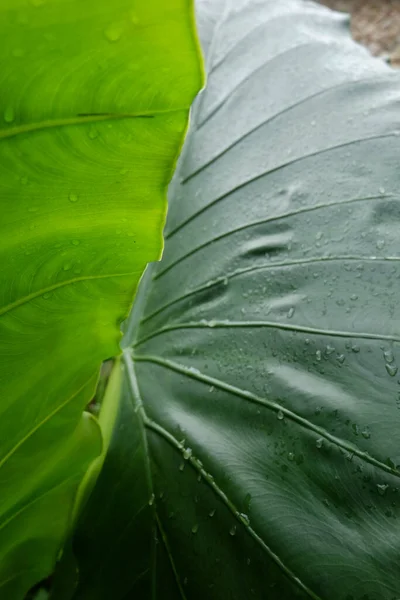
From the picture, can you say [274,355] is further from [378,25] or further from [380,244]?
[378,25]

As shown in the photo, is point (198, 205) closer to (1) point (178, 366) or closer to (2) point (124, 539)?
(1) point (178, 366)

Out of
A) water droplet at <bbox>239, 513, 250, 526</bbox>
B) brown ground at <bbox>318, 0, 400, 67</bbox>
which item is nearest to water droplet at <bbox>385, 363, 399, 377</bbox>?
water droplet at <bbox>239, 513, 250, 526</bbox>

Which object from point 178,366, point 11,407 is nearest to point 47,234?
point 11,407

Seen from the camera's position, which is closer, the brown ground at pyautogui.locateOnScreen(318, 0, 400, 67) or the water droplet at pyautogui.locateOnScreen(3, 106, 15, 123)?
the water droplet at pyautogui.locateOnScreen(3, 106, 15, 123)

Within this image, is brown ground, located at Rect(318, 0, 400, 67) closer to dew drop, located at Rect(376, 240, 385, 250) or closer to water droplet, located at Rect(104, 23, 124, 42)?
dew drop, located at Rect(376, 240, 385, 250)

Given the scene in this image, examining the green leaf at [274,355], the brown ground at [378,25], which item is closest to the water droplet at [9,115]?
the green leaf at [274,355]

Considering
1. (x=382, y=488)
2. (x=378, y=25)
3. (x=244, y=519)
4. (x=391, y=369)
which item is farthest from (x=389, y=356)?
(x=378, y=25)
